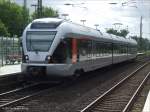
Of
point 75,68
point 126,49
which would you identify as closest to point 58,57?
point 75,68

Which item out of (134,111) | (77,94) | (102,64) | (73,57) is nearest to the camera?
(134,111)

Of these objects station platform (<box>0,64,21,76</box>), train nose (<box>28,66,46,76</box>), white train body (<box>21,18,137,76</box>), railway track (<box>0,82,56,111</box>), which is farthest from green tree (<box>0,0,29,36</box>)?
train nose (<box>28,66,46,76</box>)

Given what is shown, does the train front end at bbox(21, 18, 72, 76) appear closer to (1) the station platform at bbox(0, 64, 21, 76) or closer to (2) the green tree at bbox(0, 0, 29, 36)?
(1) the station platform at bbox(0, 64, 21, 76)

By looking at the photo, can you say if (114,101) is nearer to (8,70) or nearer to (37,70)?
(37,70)

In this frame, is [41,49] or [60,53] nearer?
[41,49]

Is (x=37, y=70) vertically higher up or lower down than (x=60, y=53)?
lower down

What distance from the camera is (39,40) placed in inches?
789

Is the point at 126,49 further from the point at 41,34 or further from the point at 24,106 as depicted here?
the point at 24,106

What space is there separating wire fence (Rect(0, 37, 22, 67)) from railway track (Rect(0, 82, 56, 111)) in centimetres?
1215

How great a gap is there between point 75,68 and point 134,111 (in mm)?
7904

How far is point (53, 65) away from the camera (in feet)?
63.8

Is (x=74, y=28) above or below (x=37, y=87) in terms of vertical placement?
above

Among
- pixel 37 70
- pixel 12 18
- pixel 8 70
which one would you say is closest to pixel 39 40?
pixel 37 70

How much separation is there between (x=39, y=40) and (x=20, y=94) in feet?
10.0
